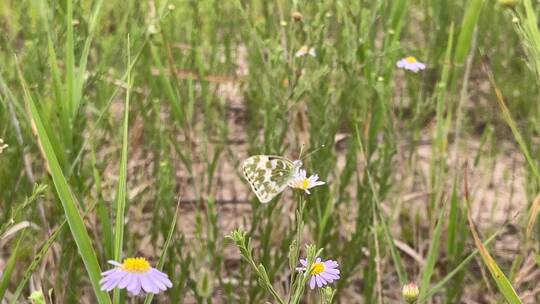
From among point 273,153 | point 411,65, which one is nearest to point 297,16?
point 273,153

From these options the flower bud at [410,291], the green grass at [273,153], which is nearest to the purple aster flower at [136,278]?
the green grass at [273,153]

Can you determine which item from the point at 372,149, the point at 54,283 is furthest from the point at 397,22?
the point at 54,283

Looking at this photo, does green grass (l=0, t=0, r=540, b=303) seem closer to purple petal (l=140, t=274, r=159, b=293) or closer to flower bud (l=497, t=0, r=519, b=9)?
flower bud (l=497, t=0, r=519, b=9)

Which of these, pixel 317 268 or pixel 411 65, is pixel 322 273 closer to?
pixel 317 268

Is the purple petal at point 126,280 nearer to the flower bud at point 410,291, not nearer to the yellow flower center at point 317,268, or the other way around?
the yellow flower center at point 317,268

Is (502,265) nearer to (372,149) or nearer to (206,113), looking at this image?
(372,149)

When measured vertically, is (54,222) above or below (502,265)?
above

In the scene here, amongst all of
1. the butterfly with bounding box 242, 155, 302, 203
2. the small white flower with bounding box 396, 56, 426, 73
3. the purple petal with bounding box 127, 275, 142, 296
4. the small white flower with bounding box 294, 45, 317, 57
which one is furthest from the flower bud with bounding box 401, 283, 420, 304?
the small white flower with bounding box 396, 56, 426, 73
